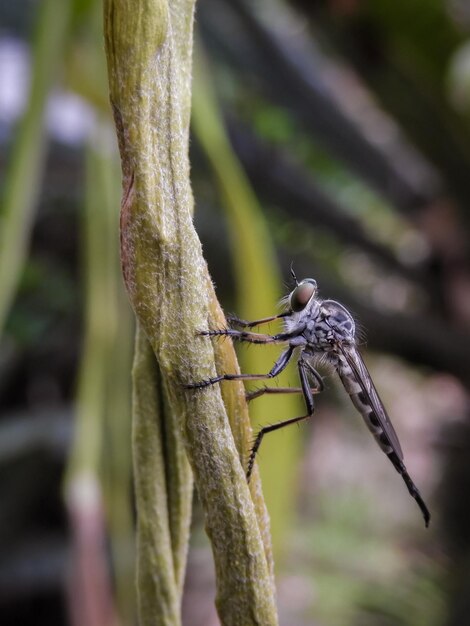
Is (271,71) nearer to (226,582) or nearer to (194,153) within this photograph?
(194,153)

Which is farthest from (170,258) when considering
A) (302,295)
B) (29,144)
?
(29,144)

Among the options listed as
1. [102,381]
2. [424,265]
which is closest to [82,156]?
[424,265]

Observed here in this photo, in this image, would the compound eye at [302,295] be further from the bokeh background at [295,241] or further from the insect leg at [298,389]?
the bokeh background at [295,241]

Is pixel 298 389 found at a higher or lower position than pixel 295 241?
lower

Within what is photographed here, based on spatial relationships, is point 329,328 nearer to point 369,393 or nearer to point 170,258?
point 369,393

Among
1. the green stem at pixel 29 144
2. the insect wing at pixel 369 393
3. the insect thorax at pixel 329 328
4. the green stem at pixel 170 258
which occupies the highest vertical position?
the green stem at pixel 29 144

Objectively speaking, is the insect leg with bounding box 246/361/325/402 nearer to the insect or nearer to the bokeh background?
the insect

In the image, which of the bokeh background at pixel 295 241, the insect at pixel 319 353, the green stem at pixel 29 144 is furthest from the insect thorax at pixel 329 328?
the bokeh background at pixel 295 241

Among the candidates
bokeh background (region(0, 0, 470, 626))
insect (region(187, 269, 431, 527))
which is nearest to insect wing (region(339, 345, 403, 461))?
insect (region(187, 269, 431, 527))
